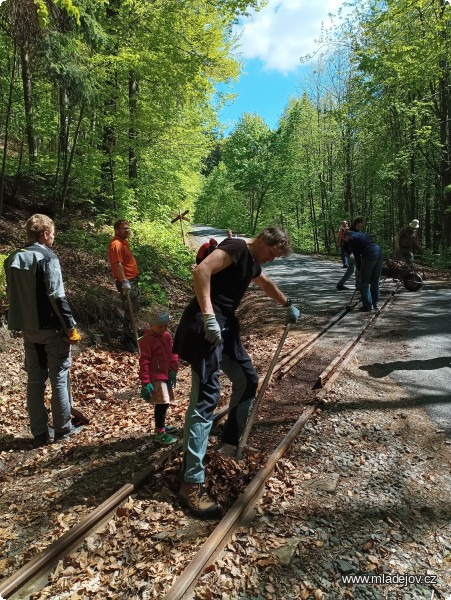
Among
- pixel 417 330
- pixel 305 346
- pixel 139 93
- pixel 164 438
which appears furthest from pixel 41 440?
pixel 139 93

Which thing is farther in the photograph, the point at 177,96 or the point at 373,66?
the point at 373,66

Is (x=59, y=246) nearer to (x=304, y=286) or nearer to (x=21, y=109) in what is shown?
(x=21, y=109)

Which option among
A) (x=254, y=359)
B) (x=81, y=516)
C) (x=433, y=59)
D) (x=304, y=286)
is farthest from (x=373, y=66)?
(x=81, y=516)

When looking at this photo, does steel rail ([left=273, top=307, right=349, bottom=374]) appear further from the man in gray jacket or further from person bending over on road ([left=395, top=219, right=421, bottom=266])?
person bending over on road ([left=395, top=219, right=421, bottom=266])

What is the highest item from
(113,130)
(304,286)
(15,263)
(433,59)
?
(433,59)

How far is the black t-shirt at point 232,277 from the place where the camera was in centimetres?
329

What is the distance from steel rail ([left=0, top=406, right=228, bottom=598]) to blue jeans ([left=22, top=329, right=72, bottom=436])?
6.01ft

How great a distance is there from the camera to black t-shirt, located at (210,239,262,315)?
129 inches

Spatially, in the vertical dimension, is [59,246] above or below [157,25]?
below

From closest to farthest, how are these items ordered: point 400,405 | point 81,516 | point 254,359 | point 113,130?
point 81,516 < point 400,405 < point 254,359 < point 113,130

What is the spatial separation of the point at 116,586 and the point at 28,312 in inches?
125

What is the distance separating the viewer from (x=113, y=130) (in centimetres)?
1366

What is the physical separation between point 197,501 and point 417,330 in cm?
675

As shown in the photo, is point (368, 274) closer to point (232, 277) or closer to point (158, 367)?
point (158, 367)
